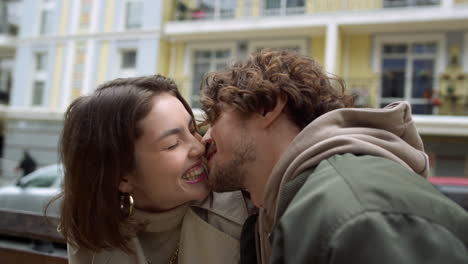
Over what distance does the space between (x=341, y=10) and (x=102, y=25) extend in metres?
9.07

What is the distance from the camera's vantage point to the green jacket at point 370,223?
2.94 feet

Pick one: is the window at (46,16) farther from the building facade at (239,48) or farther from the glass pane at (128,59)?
the glass pane at (128,59)

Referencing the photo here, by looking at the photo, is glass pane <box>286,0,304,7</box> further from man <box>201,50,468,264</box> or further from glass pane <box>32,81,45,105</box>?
man <box>201,50,468,264</box>

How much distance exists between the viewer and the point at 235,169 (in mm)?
1771

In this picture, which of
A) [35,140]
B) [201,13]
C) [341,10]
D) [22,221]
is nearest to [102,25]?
[201,13]

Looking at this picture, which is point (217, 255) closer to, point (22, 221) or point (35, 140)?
point (22, 221)

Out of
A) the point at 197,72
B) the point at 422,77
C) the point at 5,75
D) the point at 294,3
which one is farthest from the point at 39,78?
the point at 422,77

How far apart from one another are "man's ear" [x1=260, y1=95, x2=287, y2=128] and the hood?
0.32 m

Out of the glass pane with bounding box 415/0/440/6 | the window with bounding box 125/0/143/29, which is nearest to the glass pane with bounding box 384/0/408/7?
the glass pane with bounding box 415/0/440/6

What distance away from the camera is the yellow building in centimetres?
1230

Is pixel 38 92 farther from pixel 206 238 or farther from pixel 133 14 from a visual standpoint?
pixel 206 238

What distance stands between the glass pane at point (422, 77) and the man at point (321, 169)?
1209cm

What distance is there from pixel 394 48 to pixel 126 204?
13026 millimetres

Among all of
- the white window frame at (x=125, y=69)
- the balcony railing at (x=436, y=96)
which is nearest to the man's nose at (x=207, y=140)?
the balcony railing at (x=436, y=96)
